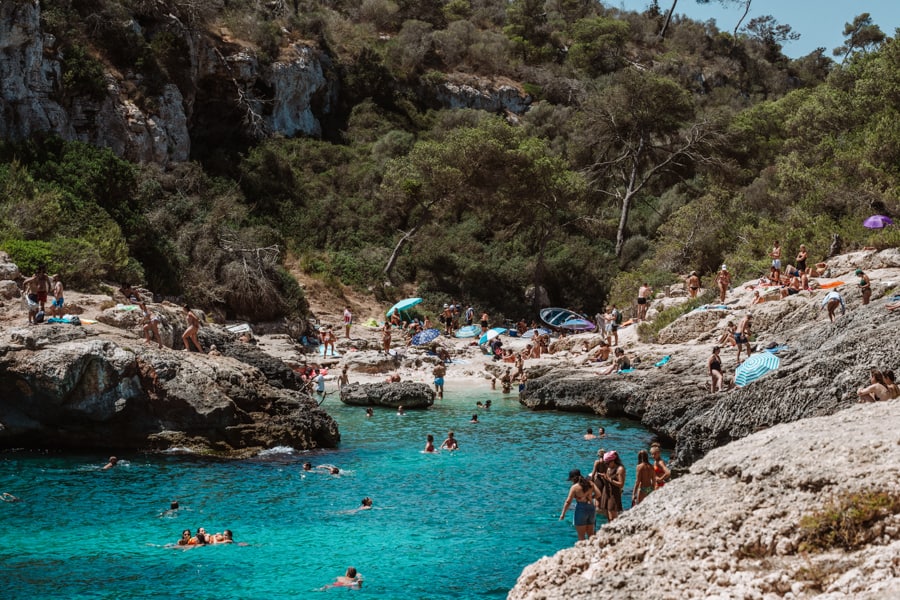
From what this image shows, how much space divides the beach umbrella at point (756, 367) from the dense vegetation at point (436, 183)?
1462cm

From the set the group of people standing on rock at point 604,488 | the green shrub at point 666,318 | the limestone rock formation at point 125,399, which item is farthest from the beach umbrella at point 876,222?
the limestone rock formation at point 125,399

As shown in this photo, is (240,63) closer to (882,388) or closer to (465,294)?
(465,294)

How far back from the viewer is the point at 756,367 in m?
18.4

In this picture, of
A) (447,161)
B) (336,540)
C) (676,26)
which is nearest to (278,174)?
(447,161)

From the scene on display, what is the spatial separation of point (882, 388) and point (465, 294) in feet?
104

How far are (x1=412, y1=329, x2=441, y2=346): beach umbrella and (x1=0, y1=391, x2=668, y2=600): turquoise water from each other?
11.7 m

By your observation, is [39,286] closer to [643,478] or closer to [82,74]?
[643,478]

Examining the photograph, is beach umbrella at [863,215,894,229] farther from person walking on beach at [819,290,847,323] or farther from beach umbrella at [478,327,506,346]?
beach umbrella at [478,327,506,346]

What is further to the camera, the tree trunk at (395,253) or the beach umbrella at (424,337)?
the tree trunk at (395,253)

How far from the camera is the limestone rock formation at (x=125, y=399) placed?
17719 millimetres

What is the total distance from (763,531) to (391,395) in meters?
20.9

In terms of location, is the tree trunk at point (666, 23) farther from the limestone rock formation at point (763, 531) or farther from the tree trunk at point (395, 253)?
the limestone rock formation at point (763, 531)

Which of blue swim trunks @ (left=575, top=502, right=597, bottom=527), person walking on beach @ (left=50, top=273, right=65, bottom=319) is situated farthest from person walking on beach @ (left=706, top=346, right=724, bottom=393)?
person walking on beach @ (left=50, top=273, right=65, bottom=319)

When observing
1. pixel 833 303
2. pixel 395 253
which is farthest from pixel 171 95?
pixel 833 303
